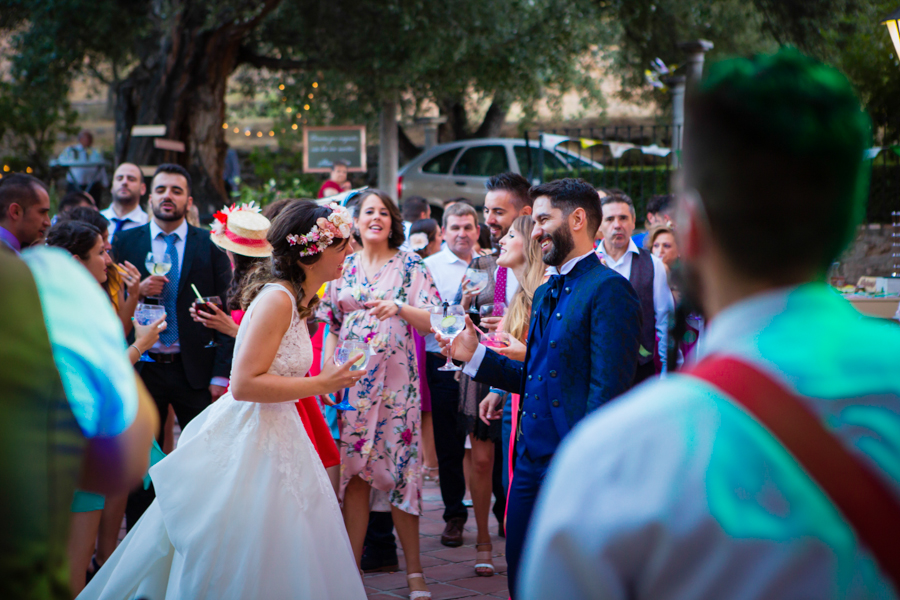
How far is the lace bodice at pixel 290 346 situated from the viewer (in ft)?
11.0

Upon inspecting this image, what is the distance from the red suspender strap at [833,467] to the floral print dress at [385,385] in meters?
3.77

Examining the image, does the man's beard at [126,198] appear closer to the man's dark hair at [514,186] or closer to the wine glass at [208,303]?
the wine glass at [208,303]

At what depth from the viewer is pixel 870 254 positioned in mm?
10055

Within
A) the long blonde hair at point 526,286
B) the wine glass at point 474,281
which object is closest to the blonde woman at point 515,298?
the long blonde hair at point 526,286

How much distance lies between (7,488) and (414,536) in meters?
3.54

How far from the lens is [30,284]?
1.25 meters

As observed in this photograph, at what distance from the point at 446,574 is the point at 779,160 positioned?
4161 mm

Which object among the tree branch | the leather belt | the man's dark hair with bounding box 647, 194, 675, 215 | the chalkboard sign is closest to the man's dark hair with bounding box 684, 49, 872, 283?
the leather belt

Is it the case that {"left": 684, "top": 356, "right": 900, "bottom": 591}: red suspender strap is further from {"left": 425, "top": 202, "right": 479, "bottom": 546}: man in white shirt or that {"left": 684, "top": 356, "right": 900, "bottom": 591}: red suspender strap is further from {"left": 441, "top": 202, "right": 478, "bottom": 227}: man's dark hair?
{"left": 441, "top": 202, "right": 478, "bottom": 227}: man's dark hair

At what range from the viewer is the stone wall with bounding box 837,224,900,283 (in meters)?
9.96

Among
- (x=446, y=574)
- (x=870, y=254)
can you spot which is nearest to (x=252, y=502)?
(x=446, y=574)

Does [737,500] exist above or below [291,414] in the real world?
above

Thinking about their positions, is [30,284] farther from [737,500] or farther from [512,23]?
[512,23]

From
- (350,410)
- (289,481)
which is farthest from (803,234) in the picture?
(350,410)
